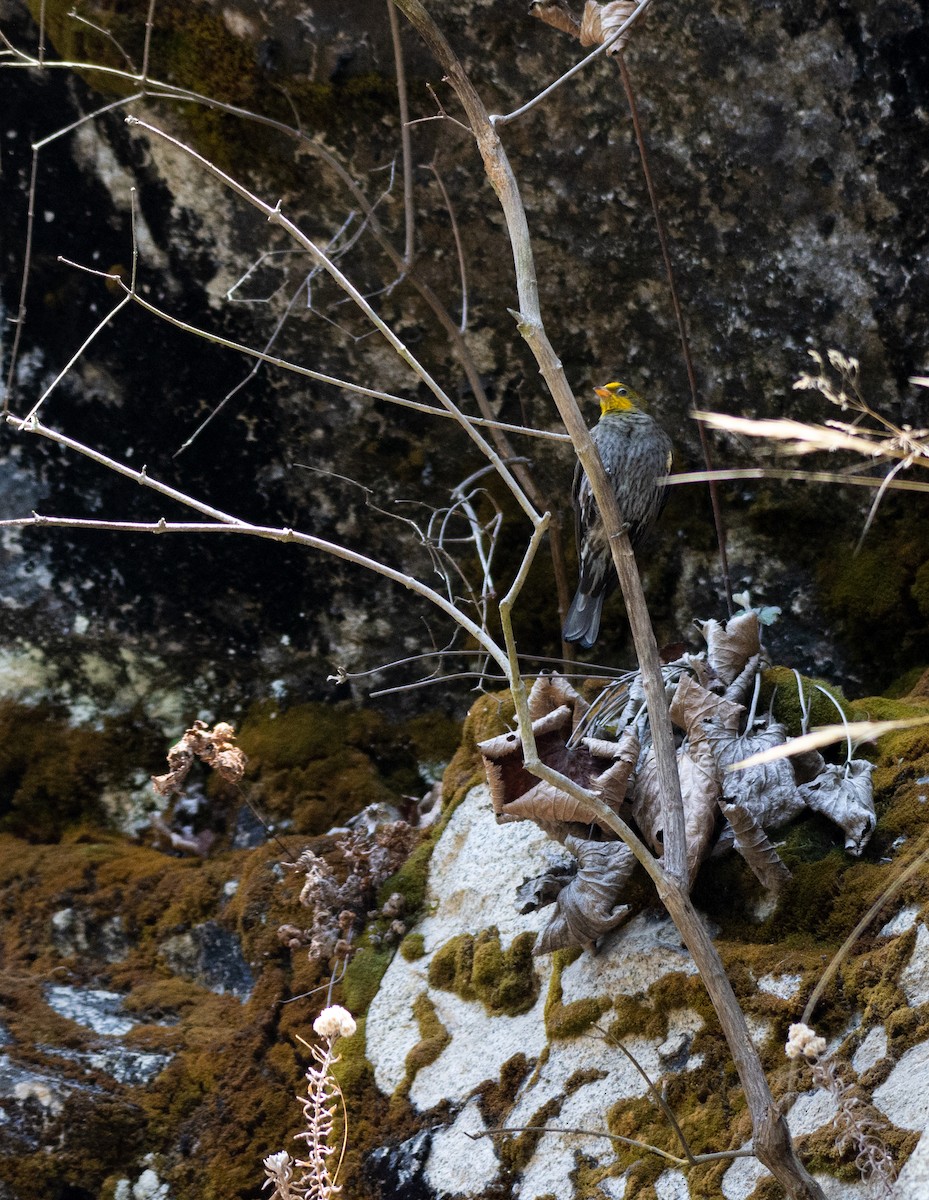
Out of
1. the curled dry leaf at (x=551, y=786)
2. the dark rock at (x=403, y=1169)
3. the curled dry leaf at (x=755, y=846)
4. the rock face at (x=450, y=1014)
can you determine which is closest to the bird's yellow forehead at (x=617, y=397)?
the rock face at (x=450, y=1014)

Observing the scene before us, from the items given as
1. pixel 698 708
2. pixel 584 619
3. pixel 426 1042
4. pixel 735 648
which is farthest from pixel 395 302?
pixel 426 1042

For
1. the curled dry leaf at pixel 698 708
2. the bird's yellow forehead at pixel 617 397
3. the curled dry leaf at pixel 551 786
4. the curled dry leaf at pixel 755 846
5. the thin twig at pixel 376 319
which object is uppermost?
the thin twig at pixel 376 319

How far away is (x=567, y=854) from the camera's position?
2371 millimetres

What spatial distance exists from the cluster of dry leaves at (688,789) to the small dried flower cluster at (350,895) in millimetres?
484

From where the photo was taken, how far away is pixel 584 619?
3170mm

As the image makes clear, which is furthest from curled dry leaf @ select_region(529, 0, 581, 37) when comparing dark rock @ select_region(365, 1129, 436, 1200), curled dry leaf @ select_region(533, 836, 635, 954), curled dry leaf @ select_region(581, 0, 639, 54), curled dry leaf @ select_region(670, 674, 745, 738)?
dark rock @ select_region(365, 1129, 436, 1200)

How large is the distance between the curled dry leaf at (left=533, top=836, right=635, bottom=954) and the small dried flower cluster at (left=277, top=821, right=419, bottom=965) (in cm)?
54

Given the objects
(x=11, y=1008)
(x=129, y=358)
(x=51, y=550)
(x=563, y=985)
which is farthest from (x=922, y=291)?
(x=11, y=1008)

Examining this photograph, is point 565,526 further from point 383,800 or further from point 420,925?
point 420,925

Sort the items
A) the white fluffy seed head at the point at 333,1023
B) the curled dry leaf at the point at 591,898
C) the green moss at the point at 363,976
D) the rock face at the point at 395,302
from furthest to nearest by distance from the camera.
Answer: the rock face at the point at 395,302, the green moss at the point at 363,976, the curled dry leaf at the point at 591,898, the white fluffy seed head at the point at 333,1023

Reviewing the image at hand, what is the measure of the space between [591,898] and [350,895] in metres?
0.78

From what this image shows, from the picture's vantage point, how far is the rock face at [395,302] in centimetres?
302

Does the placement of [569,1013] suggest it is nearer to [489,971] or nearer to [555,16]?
[489,971]

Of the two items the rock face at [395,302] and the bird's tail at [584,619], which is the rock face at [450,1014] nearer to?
the bird's tail at [584,619]
